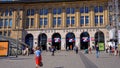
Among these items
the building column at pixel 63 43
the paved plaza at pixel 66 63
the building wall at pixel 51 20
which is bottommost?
the paved plaza at pixel 66 63

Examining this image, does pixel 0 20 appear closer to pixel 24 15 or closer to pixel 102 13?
pixel 24 15

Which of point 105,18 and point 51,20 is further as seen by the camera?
point 51,20

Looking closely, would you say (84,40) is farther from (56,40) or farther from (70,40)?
(56,40)

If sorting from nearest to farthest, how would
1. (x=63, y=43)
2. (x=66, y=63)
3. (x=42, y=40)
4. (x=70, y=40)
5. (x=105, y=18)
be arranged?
(x=66, y=63) → (x=105, y=18) → (x=63, y=43) → (x=70, y=40) → (x=42, y=40)

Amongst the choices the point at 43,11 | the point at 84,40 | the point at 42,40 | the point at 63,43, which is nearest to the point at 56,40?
the point at 63,43

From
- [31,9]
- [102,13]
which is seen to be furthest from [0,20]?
[102,13]

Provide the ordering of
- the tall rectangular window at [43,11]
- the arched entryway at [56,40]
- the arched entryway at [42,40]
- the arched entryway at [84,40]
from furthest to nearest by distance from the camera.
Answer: the tall rectangular window at [43,11] → the arched entryway at [42,40] → the arched entryway at [56,40] → the arched entryway at [84,40]

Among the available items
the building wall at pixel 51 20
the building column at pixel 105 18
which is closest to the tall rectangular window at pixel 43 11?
the building wall at pixel 51 20

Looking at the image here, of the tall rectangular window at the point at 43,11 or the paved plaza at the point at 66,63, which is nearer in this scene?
the paved plaza at the point at 66,63

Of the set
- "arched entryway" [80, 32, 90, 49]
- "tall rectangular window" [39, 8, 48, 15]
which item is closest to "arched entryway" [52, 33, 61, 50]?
"arched entryway" [80, 32, 90, 49]

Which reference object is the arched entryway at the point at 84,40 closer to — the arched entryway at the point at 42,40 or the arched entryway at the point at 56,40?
the arched entryway at the point at 56,40

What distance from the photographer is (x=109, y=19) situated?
3216 inches

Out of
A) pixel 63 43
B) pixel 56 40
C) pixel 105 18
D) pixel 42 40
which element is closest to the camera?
pixel 105 18

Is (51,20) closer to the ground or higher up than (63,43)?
higher up
